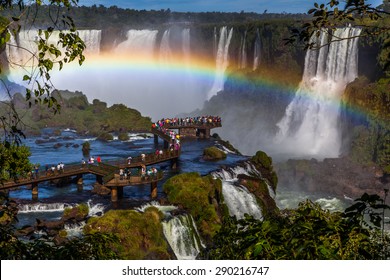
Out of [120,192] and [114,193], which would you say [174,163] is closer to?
[120,192]

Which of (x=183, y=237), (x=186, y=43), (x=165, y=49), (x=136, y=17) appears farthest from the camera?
(x=136, y=17)

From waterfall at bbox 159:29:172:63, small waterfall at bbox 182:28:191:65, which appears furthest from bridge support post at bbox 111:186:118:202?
small waterfall at bbox 182:28:191:65

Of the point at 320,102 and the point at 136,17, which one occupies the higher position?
the point at 136,17

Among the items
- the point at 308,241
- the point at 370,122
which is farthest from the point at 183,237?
the point at 370,122

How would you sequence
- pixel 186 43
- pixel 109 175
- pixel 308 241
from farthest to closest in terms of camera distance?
pixel 186 43 < pixel 109 175 < pixel 308 241

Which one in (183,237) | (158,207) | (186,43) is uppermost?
(186,43)

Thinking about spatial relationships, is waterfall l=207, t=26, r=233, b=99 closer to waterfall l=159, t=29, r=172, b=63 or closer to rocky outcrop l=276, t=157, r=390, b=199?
waterfall l=159, t=29, r=172, b=63

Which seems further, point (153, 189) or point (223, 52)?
point (223, 52)

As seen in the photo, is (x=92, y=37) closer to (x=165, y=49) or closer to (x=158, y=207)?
(x=165, y=49)
